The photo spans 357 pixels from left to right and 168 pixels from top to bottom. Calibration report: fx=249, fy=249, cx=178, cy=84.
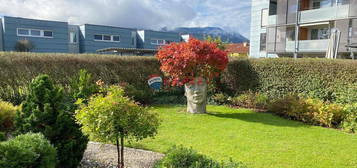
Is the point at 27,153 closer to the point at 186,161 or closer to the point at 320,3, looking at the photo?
the point at 186,161

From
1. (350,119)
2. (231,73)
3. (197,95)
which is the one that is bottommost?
(350,119)

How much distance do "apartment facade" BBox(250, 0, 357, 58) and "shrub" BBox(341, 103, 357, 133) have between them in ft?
36.3

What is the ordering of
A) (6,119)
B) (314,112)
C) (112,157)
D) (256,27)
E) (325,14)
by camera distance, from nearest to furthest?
(112,157), (6,119), (314,112), (325,14), (256,27)

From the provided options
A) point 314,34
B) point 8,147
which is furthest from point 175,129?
point 314,34

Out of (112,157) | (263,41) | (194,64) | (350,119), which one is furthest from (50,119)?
(263,41)

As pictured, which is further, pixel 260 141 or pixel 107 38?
pixel 107 38

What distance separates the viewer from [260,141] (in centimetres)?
586

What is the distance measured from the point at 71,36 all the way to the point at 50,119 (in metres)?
31.6

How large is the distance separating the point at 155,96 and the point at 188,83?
3951mm

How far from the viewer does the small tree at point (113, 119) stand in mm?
3330

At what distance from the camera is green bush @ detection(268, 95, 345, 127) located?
752 cm

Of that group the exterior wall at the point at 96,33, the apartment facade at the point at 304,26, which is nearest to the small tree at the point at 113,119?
the apartment facade at the point at 304,26

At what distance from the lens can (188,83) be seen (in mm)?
8891

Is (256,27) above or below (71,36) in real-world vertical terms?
above
